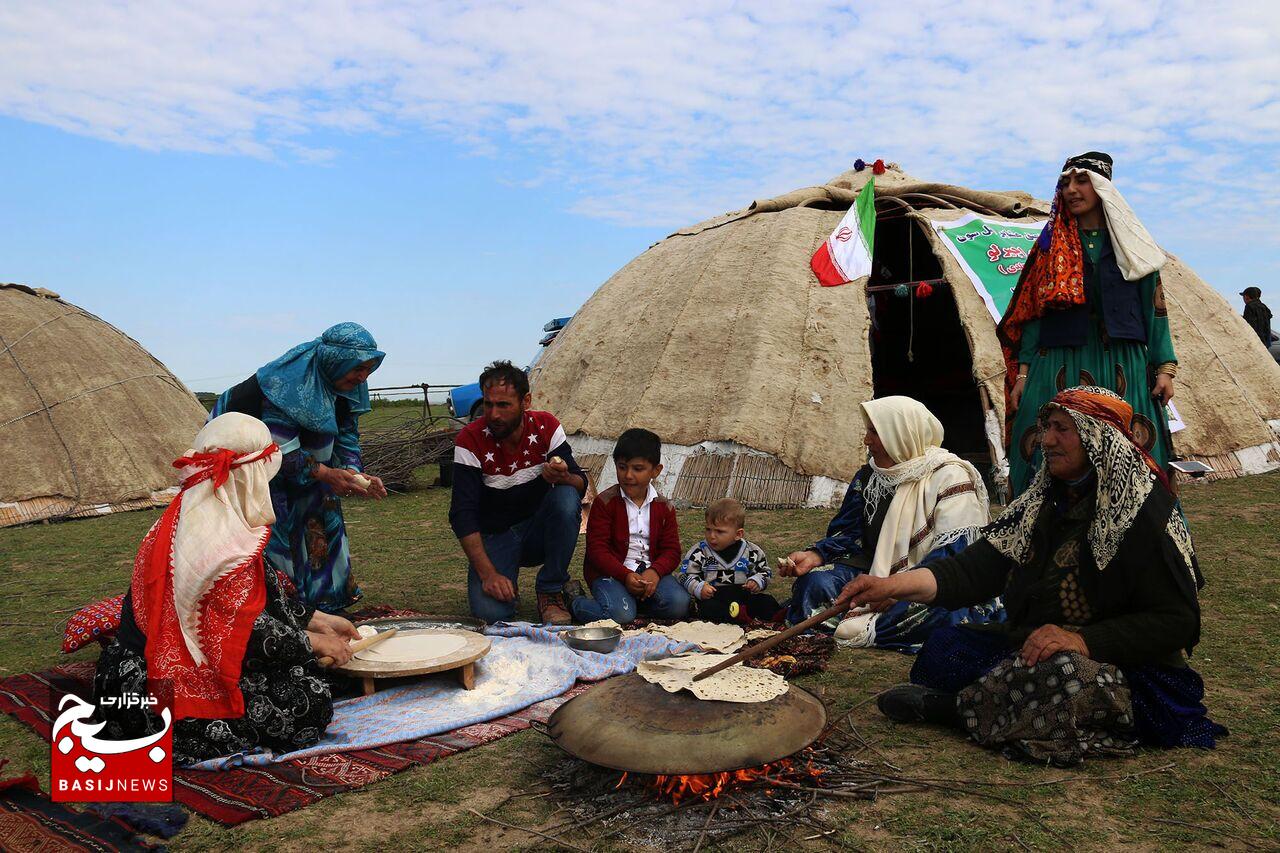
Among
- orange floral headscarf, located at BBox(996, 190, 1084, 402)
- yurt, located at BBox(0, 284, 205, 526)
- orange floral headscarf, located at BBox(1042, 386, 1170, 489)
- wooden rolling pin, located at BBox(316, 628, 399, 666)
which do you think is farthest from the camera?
yurt, located at BBox(0, 284, 205, 526)

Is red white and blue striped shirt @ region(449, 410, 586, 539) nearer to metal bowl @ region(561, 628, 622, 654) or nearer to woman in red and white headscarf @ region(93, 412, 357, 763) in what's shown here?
metal bowl @ region(561, 628, 622, 654)

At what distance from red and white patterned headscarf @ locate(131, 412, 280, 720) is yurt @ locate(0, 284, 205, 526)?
298 inches

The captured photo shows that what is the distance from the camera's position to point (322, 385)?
172 inches

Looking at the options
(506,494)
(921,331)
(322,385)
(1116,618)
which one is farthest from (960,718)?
(921,331)

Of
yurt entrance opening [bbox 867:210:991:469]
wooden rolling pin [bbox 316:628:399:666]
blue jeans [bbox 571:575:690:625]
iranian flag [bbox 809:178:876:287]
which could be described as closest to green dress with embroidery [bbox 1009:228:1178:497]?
blue jeans [bbox 571:575:690:625]

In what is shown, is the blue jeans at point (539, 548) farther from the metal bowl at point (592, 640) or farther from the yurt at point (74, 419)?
the yurt at point (74, 419)

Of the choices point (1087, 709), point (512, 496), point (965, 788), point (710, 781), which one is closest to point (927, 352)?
point (512, 496)

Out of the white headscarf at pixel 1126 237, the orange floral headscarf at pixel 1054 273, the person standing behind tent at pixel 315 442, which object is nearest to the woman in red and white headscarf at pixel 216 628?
the person standing behind tent at pixel 315 442

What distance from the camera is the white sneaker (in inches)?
153

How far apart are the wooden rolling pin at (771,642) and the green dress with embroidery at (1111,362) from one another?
→ 1.69 meters

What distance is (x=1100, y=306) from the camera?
12.7ft

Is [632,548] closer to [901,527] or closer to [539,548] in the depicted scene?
[539,548]

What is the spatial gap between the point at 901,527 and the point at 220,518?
2599mm

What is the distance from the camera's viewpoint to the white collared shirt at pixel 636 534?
4406mm
